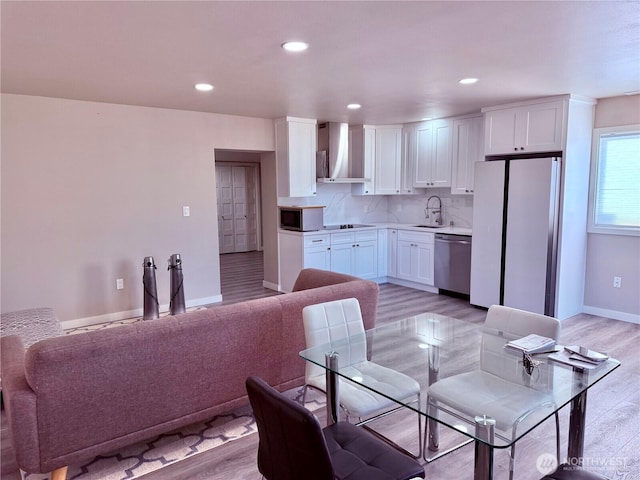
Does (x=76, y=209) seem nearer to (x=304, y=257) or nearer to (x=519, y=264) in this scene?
(x=304, y=257)

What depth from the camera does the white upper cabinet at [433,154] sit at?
19.2 feet

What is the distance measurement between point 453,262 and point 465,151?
4.83 feet

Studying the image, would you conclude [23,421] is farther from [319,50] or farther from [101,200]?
[101,200]

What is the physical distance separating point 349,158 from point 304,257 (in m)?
1.92

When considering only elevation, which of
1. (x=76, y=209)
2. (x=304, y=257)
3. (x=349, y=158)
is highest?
(x=349, y=158)

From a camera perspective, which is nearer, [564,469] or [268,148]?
[564,469]

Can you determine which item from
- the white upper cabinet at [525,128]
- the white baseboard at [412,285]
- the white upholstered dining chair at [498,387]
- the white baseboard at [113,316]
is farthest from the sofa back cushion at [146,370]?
the white baseboard at [412,285]

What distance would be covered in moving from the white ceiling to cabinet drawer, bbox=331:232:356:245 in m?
2.00

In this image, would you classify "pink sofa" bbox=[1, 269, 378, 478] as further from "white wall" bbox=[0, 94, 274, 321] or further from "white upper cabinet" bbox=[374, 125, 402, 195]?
"white upper cabinet" bbox=[374, 125, 402, 195]

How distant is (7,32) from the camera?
245 cm

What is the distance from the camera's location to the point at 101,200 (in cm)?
461

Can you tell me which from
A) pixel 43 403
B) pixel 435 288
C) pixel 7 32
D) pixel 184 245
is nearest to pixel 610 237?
pixel 435 288

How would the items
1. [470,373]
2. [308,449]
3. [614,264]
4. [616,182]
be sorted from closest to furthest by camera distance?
[308,449]
[470,373]
[616,182]
[614,264]

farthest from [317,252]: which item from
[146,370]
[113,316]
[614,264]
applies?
[146,370]
